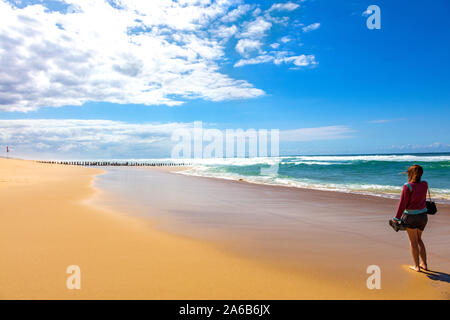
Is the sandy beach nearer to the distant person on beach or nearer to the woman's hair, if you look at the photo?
the distant person on beach

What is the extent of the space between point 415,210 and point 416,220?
6.5 inches

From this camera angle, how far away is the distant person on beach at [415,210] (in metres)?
4.22

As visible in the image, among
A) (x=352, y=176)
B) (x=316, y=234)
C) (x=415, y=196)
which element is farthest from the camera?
(x=352, y=176)

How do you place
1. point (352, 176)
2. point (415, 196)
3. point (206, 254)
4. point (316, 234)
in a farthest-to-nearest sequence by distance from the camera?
point (352, 176)
point (316, 234)
point (206, 254)
point (415, 196)

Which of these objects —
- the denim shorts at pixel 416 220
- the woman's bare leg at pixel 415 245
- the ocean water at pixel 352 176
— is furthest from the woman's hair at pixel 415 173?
the woman's bare leg at pixel 415 245

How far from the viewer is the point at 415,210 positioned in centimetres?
424

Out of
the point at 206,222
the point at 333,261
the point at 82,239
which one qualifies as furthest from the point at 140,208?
the point at 333,261

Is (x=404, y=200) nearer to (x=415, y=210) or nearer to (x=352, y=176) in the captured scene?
(x=415, y=210)

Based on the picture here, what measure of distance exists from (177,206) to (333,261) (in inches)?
262

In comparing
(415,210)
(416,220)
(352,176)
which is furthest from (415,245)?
(352,176)

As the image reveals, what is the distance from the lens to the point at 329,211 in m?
9.77

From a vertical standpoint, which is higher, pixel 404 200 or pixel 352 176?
pixel 404 200

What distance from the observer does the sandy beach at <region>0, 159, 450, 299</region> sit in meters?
3.62

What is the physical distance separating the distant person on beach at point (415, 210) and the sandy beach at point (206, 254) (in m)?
0.42
